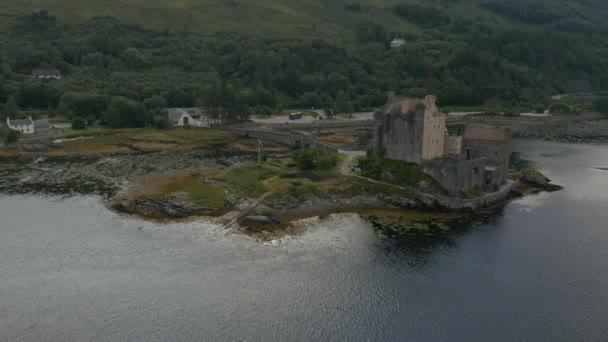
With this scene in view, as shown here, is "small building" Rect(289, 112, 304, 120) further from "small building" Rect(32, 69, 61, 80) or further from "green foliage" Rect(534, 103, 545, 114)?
"green foliage" Rect(534, 103, 545, 114)

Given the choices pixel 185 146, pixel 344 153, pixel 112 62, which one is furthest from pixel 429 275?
pixel 112 62

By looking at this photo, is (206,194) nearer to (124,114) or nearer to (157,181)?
(157,181)

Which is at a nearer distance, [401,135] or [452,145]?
[401,135]

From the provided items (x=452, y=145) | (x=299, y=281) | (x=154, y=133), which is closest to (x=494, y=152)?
(x=452, y=145)

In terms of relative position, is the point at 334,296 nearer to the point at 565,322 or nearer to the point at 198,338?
the point at 198,338

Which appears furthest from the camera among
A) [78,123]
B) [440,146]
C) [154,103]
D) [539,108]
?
[539,108]

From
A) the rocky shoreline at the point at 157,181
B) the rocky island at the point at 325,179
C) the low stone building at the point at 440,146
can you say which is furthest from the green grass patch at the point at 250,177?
the low stone building at the point at 440,146

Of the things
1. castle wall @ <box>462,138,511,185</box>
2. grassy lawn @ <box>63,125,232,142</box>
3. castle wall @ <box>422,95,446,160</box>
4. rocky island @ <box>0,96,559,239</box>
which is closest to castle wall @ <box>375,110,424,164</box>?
rocky island @ <box>0,96,559,239</box>

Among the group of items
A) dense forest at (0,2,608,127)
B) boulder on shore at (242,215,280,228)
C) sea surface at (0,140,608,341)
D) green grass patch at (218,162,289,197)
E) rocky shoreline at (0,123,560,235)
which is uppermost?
dense forest at (0,2,608,127)
